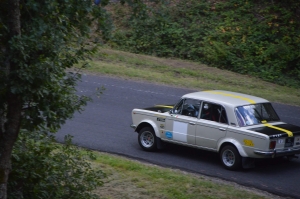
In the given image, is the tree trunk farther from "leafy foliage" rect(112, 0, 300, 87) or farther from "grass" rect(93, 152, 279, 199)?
"leafy foliage" rect(112, 0, 300, 87)

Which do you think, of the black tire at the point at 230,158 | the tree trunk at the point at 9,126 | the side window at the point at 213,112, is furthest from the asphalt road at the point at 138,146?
the tree trunk at the point at 9,126

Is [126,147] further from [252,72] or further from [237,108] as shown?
[252,72]

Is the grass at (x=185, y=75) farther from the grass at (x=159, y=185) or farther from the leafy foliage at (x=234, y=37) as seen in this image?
the grass at (x=159, y=185)

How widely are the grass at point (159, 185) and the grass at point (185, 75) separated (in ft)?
31.3

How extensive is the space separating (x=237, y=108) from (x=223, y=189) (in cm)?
236

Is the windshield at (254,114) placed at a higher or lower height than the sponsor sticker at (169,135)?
higher

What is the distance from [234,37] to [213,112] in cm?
1543

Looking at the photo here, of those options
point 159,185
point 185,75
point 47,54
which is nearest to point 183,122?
point 159,185

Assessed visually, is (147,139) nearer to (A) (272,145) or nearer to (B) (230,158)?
(B) (230,158)

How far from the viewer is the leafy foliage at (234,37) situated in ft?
79.8

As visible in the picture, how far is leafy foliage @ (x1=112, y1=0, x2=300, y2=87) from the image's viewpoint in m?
24.3

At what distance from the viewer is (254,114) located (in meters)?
11.3

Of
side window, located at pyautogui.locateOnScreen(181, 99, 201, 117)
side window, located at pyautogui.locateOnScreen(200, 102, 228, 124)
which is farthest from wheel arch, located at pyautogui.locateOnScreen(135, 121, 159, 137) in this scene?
side window, located at pyautogui.locateOnScreen(200, 102, 228, 124)

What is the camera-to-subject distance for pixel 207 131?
11406mm
